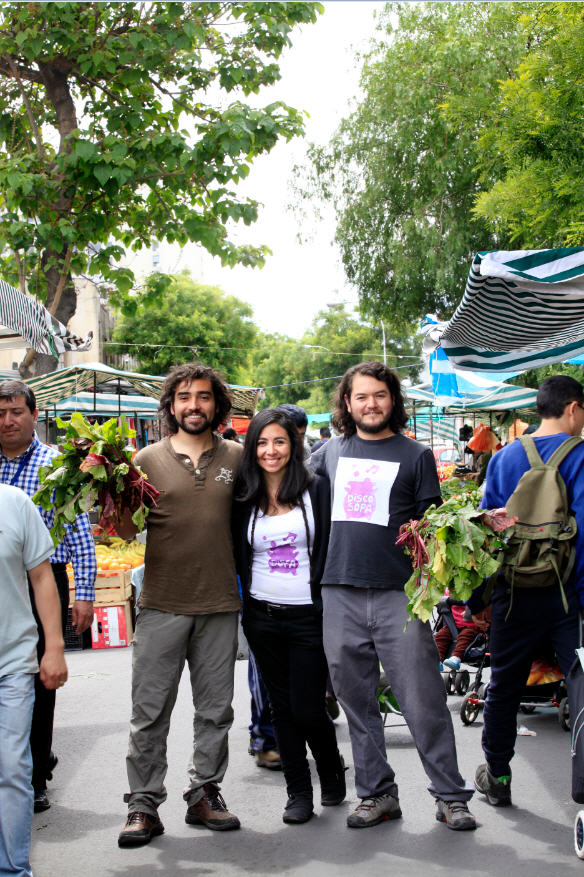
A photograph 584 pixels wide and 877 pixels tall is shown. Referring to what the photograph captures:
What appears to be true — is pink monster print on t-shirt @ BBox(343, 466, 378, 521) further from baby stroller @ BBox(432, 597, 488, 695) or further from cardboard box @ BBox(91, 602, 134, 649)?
cardboard box @ BBox(91, 602, 134, 649)

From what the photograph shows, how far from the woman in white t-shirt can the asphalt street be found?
306 millimetres

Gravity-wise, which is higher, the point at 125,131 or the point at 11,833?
the point at 125,131

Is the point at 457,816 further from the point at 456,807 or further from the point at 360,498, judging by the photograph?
the point at 360,498

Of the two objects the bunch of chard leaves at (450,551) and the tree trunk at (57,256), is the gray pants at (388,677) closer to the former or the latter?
the bunch of chard leaves at (450,551)

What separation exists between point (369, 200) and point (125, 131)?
11.3 metres

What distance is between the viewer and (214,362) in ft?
136

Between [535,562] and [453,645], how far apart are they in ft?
10.4

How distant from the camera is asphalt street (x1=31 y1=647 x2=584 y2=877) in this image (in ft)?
12.4

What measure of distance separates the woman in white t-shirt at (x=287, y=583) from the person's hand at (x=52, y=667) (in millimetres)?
1001

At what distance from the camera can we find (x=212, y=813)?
4.22 meters

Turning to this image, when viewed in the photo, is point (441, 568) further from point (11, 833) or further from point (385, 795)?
point (11, 833)

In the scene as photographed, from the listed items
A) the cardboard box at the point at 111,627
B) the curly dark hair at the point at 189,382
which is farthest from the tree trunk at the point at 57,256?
the curly dark hair at the point at 189,382

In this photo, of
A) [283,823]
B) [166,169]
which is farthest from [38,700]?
[166,169]

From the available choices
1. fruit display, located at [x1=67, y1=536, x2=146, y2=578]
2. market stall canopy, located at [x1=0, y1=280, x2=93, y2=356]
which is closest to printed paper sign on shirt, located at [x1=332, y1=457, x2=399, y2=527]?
market stall canopy, located at [x1=0, y1=280, x2=93, y2=356]
